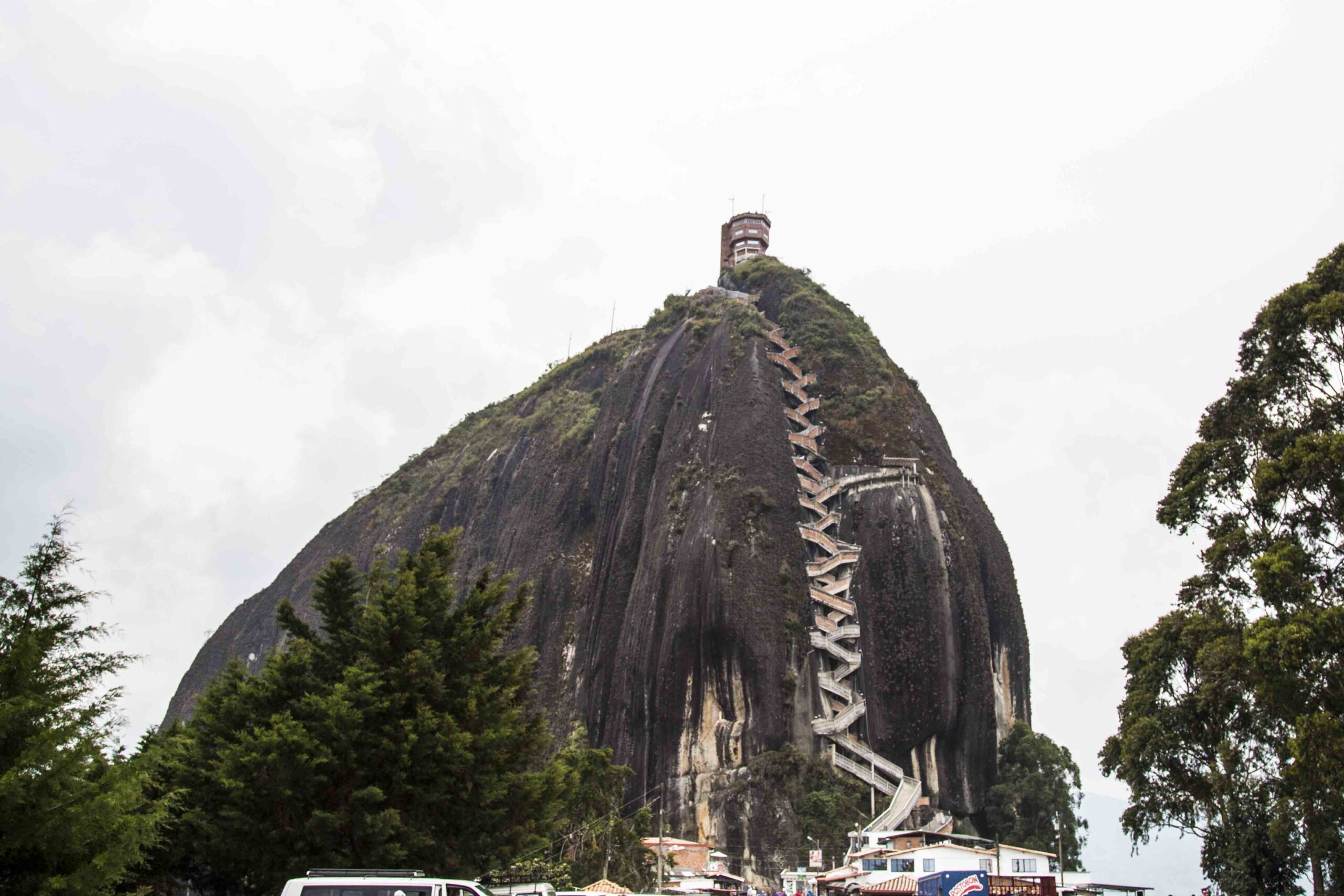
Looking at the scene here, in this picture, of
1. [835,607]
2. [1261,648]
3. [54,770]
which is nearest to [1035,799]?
[835,607]

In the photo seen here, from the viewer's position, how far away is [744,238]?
329 feet

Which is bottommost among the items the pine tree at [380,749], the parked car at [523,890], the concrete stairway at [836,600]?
the parked car at [523,890]

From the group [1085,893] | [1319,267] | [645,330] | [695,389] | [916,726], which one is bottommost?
[1085,893]

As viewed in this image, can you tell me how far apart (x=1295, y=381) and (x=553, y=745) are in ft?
151

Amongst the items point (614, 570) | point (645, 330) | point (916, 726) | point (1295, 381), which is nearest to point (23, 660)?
point (1295, 381)

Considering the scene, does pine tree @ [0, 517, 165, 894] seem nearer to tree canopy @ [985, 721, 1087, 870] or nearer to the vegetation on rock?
the vegetation on rock

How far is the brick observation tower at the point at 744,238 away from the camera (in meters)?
99.4

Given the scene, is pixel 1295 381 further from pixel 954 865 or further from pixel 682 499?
pixel 682 499

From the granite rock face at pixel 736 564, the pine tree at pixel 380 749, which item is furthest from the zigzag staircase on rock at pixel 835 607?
the pine tree at pixel 380 749

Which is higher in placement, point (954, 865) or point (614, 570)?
point (614, 570)

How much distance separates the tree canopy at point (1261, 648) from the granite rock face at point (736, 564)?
2252cm

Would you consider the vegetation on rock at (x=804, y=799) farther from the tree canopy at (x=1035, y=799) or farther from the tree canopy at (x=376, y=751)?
the tree canopy at (x=376, y=751)

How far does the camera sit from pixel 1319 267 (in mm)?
28125

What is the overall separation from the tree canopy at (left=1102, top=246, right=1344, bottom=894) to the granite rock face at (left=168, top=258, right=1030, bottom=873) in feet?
73.9
